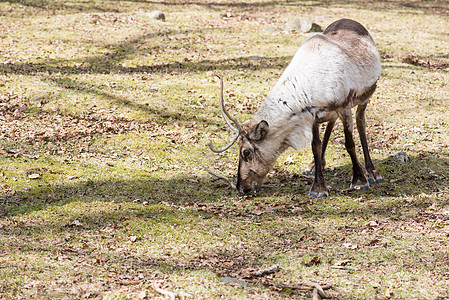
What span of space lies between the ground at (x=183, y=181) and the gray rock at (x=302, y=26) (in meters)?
1.25

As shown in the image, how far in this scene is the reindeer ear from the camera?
751cm

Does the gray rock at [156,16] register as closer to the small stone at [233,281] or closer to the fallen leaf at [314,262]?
the fallen leaf at [314,262]

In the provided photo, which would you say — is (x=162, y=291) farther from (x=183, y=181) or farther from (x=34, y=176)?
(x=34, y=176)

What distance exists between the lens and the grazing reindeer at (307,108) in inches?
294

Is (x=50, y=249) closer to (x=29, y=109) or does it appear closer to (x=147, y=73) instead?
(x=29, y=109)

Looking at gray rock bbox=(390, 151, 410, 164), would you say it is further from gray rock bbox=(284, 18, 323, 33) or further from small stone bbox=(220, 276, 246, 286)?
gray rock bbox=(284, 18, 323, 33)

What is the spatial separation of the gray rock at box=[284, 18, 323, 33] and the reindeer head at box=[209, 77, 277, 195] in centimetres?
1125

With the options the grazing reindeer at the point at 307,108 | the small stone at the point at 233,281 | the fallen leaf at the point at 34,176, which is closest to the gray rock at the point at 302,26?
the grazing reindeer at the point at 307,108

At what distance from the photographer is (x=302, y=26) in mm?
18125

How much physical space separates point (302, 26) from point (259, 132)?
1154cm

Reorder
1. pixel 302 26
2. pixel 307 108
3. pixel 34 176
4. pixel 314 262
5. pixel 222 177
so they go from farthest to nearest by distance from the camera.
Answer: pixel 302 26, pixel 222 177, pixel 34 176, pixel 307 108, pixel 314 262

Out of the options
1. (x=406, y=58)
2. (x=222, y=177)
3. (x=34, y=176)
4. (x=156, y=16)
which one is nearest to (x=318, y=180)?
(x=222, y=177)

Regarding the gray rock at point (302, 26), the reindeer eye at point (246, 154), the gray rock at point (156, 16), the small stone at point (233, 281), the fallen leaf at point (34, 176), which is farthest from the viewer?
the gray rock at point (156, 16)

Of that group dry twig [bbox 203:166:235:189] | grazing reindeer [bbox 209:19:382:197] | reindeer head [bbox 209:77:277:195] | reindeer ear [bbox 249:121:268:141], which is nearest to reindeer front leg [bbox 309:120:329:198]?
grazing reindeer [bbox 209:19:382:197]
